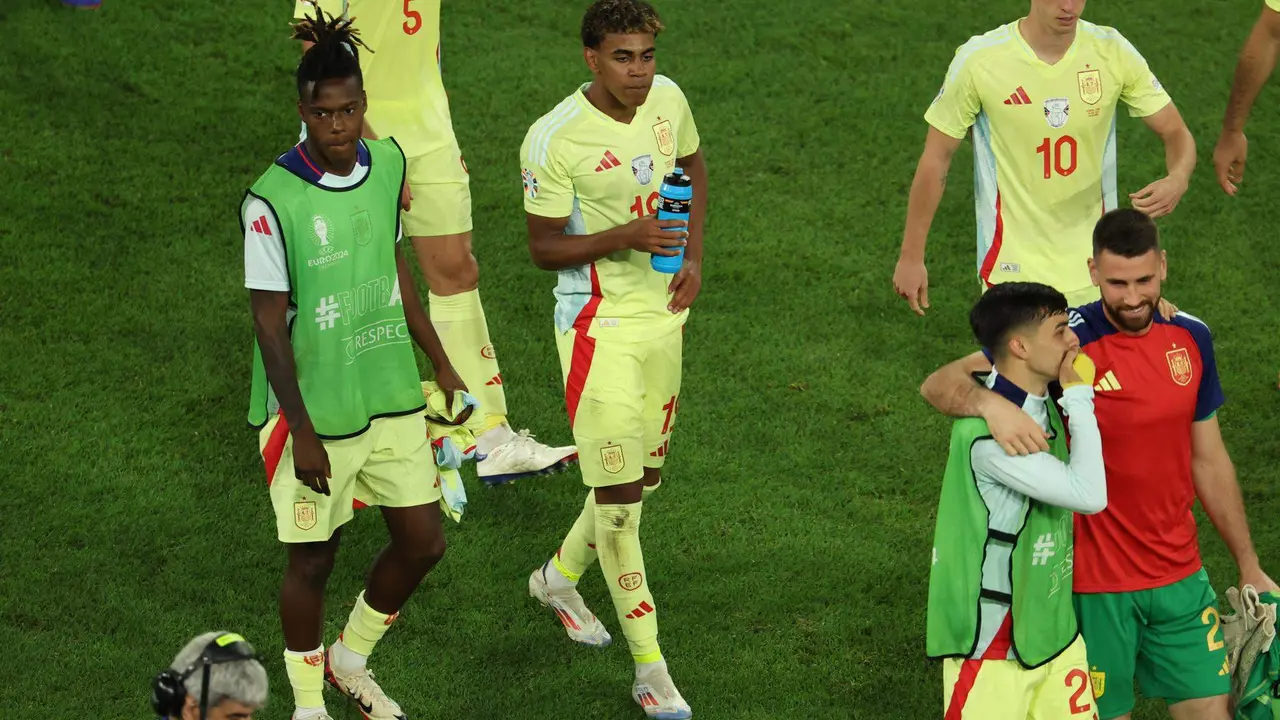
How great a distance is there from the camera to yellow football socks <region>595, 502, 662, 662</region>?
21.1 ft

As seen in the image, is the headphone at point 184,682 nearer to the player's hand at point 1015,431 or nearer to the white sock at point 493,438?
the player's hand at point 1015,431

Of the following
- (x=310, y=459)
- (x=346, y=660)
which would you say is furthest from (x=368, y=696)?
(x=310, y=459)

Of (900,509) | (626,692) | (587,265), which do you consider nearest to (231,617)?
(626,692)

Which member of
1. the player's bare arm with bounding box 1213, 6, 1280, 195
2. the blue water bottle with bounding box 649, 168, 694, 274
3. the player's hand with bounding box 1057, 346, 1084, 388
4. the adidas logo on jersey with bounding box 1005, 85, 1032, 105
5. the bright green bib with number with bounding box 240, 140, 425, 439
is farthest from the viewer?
the player's bare arm with bounding box 1213, 6, 1280, 195

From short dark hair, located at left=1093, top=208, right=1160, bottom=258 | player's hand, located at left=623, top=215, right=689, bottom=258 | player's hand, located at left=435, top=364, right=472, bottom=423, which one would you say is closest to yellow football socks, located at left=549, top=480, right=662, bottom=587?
player's hand, located at left=435, top=364, right=472, bottom=423

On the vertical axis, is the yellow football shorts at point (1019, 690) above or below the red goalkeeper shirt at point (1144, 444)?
below

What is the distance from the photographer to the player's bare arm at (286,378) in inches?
221

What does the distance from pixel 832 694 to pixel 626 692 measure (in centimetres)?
82

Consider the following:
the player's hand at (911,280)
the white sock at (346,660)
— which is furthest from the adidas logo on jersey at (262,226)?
the player's hand at (911,280)

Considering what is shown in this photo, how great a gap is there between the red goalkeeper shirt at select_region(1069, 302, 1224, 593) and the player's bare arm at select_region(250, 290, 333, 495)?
256 centimetres

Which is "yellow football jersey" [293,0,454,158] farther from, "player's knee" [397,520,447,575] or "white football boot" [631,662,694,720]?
"white football boot" [631,662,694,720]

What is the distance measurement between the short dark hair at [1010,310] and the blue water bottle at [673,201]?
55.8 inches

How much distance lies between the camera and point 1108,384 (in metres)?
5.36

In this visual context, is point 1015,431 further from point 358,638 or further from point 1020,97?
point 358,638
